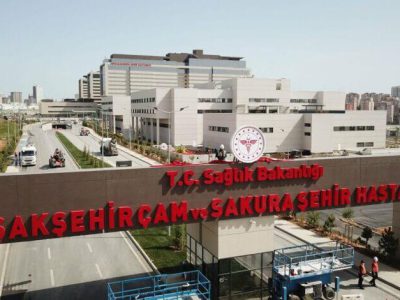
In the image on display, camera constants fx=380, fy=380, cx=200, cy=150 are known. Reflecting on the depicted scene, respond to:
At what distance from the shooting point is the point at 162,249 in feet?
91.7

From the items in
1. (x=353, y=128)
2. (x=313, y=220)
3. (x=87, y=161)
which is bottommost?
(x=313, y=220)

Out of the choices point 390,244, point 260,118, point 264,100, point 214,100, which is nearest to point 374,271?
point 390,244

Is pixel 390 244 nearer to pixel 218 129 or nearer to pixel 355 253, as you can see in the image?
pixel 355 253

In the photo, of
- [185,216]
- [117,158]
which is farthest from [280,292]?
[117,158]

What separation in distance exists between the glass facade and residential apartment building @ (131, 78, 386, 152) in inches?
2169

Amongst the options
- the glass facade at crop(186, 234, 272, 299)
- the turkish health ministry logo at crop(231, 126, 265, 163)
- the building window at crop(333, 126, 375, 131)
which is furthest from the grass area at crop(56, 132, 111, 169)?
the building window at crop(333, 126, 375, 131)

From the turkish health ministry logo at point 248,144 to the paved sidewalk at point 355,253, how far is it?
38.4ft

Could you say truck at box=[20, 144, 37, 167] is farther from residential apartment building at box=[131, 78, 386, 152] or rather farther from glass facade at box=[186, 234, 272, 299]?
glass facade at box=[186, 234, 272, 299]

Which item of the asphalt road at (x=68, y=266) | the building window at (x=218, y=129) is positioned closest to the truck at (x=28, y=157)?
the asphalt road at (x=68, y=266)

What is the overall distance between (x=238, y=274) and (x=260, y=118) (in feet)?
204

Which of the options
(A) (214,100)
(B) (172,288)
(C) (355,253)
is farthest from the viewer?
(A) (214,100)

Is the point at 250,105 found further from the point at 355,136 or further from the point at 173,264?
the point at 173,264

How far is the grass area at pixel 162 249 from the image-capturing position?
80.9 feet

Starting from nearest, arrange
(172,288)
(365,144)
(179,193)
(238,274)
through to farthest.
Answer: (172,288) < (179,193) < (238,274) < (365,144)
